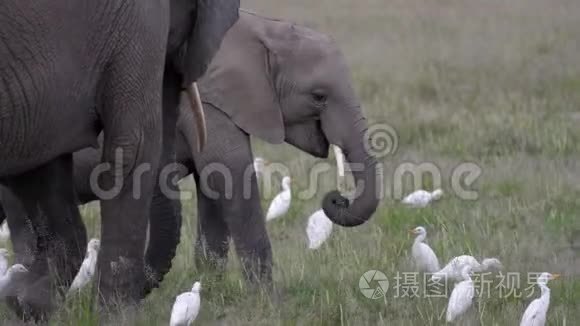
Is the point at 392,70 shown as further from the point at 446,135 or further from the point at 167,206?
the point at 167,206

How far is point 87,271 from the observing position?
746 centimetres

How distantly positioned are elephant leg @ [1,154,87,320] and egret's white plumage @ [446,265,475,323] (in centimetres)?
185

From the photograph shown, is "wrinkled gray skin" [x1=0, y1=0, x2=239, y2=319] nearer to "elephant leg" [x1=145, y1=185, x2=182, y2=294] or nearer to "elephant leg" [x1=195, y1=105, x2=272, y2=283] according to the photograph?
"elephant leg" [x1=145, y1=185, x2=182, y2=294]

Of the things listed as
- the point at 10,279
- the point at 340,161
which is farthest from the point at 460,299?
the point at 10,279

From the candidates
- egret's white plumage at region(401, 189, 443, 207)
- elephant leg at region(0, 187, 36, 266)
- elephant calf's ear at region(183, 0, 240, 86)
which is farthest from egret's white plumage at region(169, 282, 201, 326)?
egret's white plumage at region(401, 189, 443, 207)

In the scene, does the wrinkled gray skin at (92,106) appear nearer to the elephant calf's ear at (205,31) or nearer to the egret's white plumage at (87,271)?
the elephant calf's ear at (205,31)

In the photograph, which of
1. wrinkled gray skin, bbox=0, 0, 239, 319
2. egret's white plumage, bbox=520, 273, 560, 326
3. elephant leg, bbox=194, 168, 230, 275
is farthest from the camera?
elephant leg, bbox=194, 168, 230, 275

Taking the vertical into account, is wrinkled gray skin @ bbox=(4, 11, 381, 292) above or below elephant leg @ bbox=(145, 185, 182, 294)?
above

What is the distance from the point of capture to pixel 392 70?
17547mm

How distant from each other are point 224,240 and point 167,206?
3.61 ft

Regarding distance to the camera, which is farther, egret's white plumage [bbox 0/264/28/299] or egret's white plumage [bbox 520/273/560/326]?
egret's white plumage [bbox 0/264/28/299]

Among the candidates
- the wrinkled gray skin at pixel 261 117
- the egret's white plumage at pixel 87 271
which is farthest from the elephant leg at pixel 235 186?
the egret's white plumage at pixel 87 271

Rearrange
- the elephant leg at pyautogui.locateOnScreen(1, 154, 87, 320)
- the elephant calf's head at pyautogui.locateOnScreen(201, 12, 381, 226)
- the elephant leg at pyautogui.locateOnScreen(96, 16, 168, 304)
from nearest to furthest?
the elephant leg at pyautogui.locateOnScreen(96, 16, 168, 304) → the elephant leg at pyautogui.locateOnScreen(1, 154, 87, 320) → the elephant calf's head at pyautogui.locateOnScreen(201, 12, 381, 226)

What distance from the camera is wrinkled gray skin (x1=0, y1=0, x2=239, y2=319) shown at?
564 centimetres
